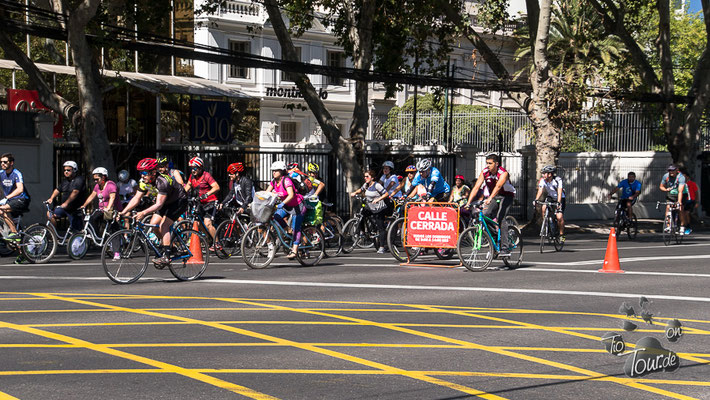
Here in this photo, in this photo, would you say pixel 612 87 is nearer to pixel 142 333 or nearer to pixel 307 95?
pixel 307 95

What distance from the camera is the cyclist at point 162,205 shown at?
13.1 meters

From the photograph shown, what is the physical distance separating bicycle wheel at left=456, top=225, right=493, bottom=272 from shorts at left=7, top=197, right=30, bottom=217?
8.16 m

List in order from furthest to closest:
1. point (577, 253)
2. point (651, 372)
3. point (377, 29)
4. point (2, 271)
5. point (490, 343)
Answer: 1. point (377, 29)
2. point (577, 253)
3. point (2, 271)
4. point (490, 343)
5. point (651, 372)

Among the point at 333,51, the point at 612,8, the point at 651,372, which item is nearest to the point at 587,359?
the point at 651,372

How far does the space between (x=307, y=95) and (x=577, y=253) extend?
31.6 ft

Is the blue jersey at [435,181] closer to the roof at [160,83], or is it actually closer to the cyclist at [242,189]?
the cyclist at [242,189]

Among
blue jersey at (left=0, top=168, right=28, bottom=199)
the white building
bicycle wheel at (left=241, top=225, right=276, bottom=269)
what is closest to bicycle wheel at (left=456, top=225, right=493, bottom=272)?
bicycle wheel at (left=241, top=225, right=276, bottom=269)

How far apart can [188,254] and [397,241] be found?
506cm

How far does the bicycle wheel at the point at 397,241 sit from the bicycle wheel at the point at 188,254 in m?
4.37

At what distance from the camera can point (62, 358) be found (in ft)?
25.2

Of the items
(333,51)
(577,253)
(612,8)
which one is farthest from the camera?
(333,51)

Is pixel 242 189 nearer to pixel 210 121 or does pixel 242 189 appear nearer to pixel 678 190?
pixel 678 190

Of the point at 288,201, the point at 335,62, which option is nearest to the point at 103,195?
the point at 288,201

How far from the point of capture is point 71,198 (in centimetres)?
1741
